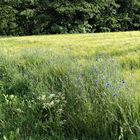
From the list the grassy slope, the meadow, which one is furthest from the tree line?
the meadow

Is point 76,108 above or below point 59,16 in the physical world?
above

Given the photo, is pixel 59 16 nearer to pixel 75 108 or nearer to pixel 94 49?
pixel 94 49

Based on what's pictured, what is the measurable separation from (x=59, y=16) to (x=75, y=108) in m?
23.8

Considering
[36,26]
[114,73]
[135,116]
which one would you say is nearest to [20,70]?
[114,73]

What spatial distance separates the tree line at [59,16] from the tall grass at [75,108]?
71.8 feet

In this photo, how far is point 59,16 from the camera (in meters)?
26.2

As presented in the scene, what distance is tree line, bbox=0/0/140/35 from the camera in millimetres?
25328

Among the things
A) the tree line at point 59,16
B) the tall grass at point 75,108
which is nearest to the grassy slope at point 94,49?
the tall grass at point 75,108

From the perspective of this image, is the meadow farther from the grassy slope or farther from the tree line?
the tree line

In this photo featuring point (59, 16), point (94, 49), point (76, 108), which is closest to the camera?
point (76, 108)

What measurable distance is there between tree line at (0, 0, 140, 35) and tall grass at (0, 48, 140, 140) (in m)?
21.9

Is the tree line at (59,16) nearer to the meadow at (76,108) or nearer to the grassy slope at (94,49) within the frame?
the grassy slope at (94,49)

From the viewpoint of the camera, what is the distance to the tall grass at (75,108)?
8.61 feet

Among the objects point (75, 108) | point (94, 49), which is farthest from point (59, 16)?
point (75, 108)
